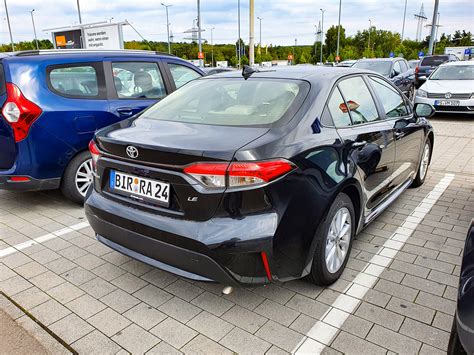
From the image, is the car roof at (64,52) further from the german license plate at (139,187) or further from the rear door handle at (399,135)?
the rear door handle at (399,135)

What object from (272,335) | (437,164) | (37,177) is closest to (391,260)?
(272,335)

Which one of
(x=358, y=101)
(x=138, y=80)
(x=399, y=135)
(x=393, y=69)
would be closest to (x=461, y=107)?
(x=393, y=69)

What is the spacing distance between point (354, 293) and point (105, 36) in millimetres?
18116

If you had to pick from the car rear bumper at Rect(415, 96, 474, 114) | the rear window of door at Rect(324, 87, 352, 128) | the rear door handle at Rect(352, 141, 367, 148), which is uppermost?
the rear window of door at Rect(324, 87, 352, 128)

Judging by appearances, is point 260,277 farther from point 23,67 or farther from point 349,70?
point 23,67

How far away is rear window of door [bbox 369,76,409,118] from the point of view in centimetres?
391

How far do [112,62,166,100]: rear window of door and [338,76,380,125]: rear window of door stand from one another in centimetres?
273

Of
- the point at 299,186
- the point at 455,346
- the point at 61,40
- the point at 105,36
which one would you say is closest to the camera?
the point at 455,346

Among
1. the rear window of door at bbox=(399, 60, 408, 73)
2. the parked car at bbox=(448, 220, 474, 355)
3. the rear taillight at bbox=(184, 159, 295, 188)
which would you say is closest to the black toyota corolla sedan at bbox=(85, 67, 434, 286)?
the rear taillight at bbox=(184, 159, 295, 188)

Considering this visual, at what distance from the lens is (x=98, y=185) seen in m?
Result: 2.93

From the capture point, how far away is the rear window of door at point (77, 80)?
436 cm

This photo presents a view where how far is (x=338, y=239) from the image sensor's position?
9.80 ft

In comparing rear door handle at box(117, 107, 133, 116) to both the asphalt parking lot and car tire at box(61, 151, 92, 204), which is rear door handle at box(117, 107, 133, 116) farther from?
the asphalt parking lot

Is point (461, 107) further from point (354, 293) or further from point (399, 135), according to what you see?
point (354, 293)
